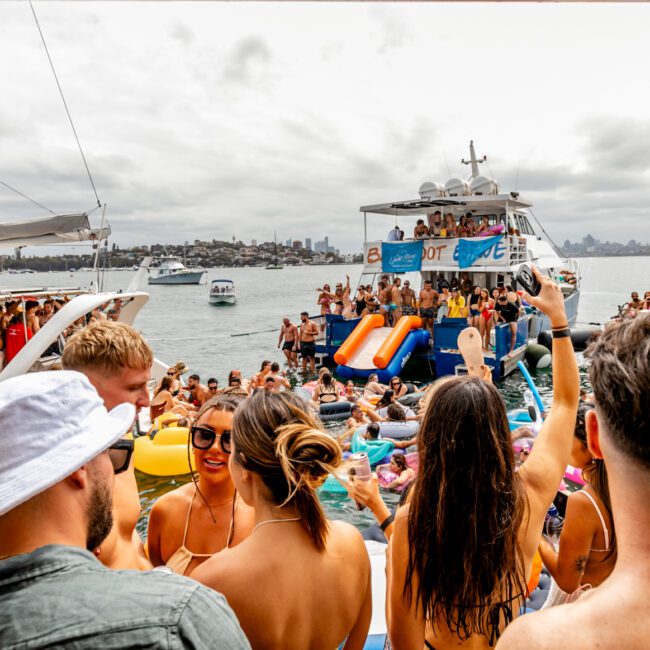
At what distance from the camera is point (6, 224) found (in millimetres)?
10570

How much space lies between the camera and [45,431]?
44.3 inches

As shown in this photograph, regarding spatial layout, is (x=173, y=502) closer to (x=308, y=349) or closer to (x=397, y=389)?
(x=397, y=389)

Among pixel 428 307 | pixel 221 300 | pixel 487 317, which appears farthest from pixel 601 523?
pixel 221 300

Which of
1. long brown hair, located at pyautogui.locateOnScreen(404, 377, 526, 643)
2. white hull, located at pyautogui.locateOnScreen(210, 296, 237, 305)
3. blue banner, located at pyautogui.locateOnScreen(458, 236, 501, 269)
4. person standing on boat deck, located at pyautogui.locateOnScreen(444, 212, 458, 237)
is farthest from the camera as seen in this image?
white hull, located at pyautogui.locateOnScreen(210, 296, 237, 305)

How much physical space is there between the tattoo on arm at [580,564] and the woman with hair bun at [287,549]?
0.99 m

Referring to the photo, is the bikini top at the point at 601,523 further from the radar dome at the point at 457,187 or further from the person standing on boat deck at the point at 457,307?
the radar dome at the point at 457,187

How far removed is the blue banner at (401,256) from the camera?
55.0ft

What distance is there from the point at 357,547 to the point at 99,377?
1561 mm

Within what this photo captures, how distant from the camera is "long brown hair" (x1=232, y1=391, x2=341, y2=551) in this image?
1692 millimetres

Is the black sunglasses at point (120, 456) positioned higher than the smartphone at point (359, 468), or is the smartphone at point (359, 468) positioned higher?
the black sunglasses at point (120, 456)

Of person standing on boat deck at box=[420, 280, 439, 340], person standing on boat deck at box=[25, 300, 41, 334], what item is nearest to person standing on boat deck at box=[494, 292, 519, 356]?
person standing on boat deck at box=[420, 280, 439, 340]

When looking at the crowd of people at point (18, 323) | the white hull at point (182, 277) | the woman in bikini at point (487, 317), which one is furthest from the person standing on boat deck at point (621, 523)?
the white hull at point (182, 277)

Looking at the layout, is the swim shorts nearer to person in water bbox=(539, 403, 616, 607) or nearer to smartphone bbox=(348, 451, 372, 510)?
smartphone bbox=(348, 451, 372, 510)

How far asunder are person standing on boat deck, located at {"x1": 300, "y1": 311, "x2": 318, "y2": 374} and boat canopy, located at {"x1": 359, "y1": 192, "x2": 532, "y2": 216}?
4684 millimetres
